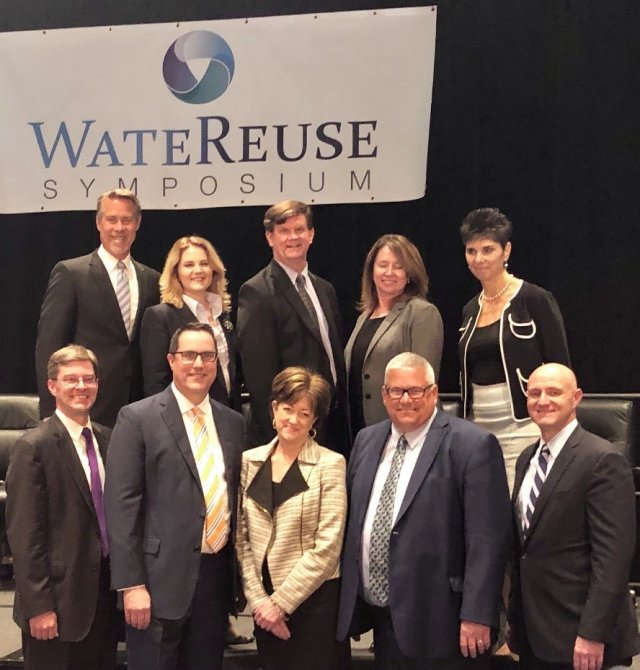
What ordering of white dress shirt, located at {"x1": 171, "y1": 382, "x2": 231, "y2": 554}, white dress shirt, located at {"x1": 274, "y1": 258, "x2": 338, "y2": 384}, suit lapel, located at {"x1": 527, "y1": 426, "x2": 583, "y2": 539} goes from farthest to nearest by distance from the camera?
white dress shirt, located at {"x1": 274, "y1": 258, "x2": 338, "y2": 384}, white dress shirt, located at {"x1": 171, "y1": 382, "x2": 231, "y2": 554}, suit lapel, located at {"x1": 527, "y1": 426, "x2": 583, "y2": 539}

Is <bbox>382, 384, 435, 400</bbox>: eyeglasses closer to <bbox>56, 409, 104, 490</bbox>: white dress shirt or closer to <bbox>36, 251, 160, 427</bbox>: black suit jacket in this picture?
<bbox>56, 409, 104, 490</bbox>: white dress shirt

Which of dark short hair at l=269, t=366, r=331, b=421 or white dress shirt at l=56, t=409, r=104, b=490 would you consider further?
white dress shirt at l=56, t=409, r=104, b=490

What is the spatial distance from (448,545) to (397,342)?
916 mm

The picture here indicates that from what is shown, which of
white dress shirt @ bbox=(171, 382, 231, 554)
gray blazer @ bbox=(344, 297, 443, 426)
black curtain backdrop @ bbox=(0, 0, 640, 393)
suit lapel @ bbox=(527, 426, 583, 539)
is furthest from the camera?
black curtain backdrop @ bbox=(0, 0, 640, 393)

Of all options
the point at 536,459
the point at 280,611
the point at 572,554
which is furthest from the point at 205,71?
the point at 572,554

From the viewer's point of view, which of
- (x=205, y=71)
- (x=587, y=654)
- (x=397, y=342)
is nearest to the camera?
(x=587, y=654)

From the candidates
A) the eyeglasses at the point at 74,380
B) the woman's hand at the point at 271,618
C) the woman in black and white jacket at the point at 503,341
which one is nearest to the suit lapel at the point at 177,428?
the eyeglasses at the point at 74,380

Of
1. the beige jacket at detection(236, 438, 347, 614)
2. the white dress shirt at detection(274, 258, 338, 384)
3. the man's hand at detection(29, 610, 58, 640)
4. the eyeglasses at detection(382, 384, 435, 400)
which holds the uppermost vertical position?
the white dress shirt at detection(274, 258, 338, 384)

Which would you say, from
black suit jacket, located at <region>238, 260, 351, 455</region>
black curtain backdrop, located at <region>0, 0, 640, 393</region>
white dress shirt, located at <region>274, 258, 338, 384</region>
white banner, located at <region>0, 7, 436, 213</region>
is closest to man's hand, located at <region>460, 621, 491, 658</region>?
black suit jacket, located at <region>238, 260, 351, 455</region>

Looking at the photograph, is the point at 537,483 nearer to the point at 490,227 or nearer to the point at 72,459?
the point at 490,227

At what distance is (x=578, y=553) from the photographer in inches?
103

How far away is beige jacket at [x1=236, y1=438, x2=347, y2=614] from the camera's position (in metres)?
2.76

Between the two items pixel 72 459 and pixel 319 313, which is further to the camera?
pixel 319 313

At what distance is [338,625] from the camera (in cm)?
278
